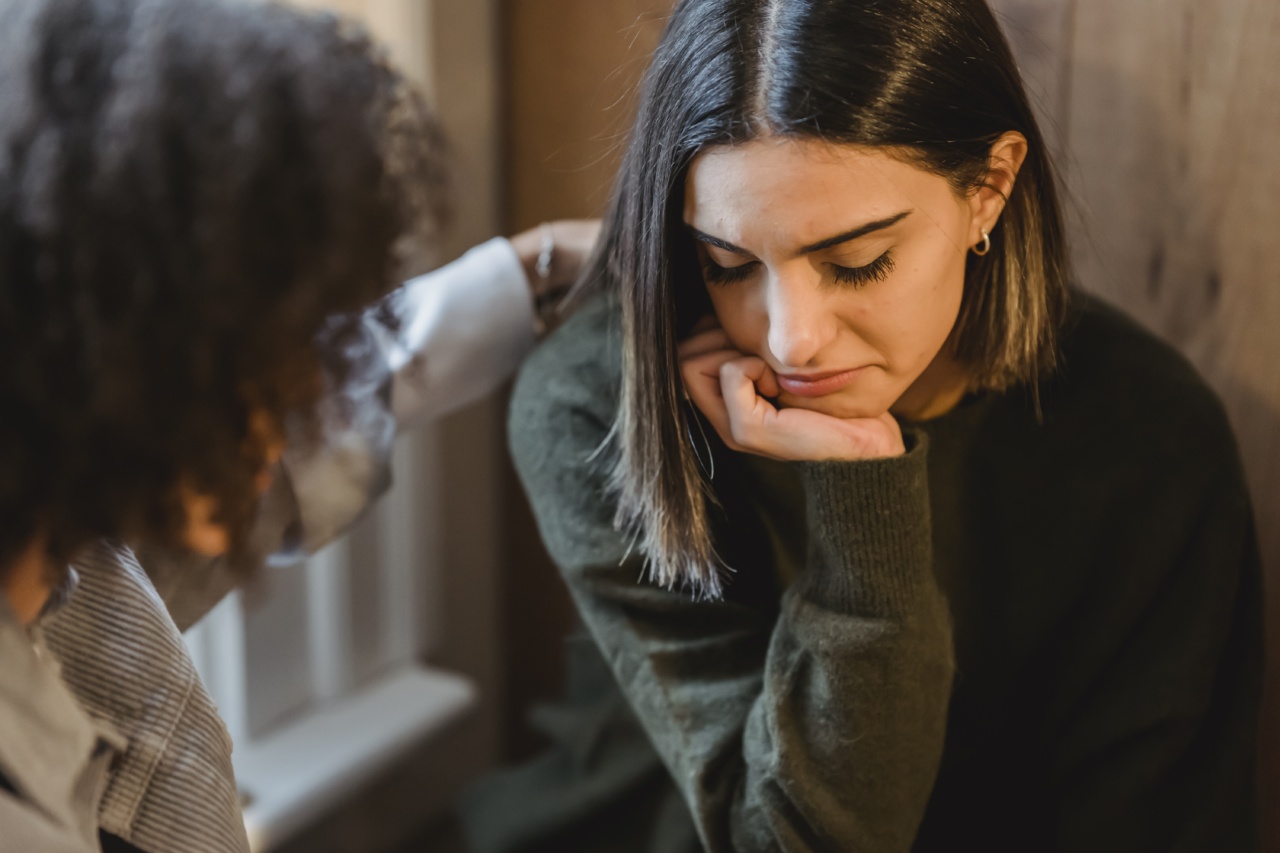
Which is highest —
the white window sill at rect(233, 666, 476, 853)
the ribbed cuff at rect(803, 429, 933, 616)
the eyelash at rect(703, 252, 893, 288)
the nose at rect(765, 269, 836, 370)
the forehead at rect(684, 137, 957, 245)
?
the forehead at rect(684, 137, 957, 245)

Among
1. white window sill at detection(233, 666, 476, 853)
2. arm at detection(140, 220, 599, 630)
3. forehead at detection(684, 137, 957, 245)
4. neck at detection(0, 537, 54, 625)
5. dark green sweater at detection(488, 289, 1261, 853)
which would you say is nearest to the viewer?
neck at detection(0, 537, 54, 625)

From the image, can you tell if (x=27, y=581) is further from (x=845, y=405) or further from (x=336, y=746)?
(x=336, y=746)

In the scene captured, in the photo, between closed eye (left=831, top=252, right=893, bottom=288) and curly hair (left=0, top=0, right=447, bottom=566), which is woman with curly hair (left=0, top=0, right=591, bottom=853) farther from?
closed eye (left=831, top=252, right=893, bottom=288)

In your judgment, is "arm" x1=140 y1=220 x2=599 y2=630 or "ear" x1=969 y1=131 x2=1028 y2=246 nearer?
"ear" x1=969 y1=131 x2=1028 y2=246

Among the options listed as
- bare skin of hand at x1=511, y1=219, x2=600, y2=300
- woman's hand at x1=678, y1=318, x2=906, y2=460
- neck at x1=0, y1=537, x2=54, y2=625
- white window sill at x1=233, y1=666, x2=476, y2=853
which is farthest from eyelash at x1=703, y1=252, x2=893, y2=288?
white window sill at x1=233, y1=666, x2=476, y2=853

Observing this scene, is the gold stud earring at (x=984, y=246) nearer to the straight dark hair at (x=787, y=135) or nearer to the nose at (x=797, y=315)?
the straight dark hair at (x=787, y=135)

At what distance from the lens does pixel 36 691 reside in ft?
2.27

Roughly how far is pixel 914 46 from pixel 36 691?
669 mm

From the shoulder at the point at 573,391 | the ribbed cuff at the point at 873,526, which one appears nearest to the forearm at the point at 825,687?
the ribbed cuff at the point at 873,526

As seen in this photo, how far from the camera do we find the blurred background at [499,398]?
1041 millimetres

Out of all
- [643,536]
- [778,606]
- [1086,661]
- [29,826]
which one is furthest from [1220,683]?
[29,826]

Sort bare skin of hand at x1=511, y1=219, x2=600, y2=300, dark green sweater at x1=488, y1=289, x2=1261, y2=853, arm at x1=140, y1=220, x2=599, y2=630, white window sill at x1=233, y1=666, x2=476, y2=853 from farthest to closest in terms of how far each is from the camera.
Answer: white window sill at x1=233, y1=666, x2=476, y2=853 → bare skin of hand at x1=511, y1=219, x2=600, y2=300 → arm at x1=140, y1=220, x2=599, y2=630 → dark green sweater at x1=488, y1=289, x2=1261, y2=853

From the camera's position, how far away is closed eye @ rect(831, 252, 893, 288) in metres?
0.82

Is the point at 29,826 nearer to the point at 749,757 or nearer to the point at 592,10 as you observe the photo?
the point at 749,757
